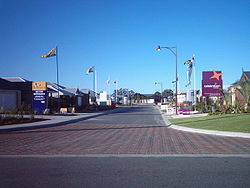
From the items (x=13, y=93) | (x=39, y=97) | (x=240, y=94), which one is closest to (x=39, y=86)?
(x=39, y=97)

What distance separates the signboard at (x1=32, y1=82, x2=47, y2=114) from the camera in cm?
2672

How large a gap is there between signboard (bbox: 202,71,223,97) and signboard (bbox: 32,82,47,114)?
60.7ft

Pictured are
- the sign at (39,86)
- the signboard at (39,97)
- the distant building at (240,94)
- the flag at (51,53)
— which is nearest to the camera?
the distant building at (240,94)

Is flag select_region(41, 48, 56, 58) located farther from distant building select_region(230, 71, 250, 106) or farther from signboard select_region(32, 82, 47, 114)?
distant building select_region(230, 71, 250, 106)

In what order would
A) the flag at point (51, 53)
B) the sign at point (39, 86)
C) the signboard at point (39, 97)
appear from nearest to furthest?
the sign at point (39, 86) < the signboard at point (39, 97) < the flag at point (51, 53)

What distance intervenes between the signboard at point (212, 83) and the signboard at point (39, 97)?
728 inches

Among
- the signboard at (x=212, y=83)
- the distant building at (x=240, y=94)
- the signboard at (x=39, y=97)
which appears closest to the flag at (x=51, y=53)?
the signboard at (x=39, y=97)

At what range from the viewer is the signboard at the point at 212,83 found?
2673cm

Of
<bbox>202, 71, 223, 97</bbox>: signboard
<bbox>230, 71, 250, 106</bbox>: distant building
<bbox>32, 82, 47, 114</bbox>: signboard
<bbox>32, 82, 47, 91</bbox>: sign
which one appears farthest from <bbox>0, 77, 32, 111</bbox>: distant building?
<bbox>230, 71, 250, 106</bbox>: distant building

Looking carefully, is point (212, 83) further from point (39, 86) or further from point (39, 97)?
point (39, 97)

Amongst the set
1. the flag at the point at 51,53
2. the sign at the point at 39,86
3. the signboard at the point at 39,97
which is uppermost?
the flag at the point at 51,53

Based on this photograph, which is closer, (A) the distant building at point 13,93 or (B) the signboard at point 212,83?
(B) the signboard at point 212,83

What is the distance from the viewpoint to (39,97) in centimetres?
2691

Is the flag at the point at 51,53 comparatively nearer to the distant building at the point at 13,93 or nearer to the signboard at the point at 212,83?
the distant building at the point at 13,93
